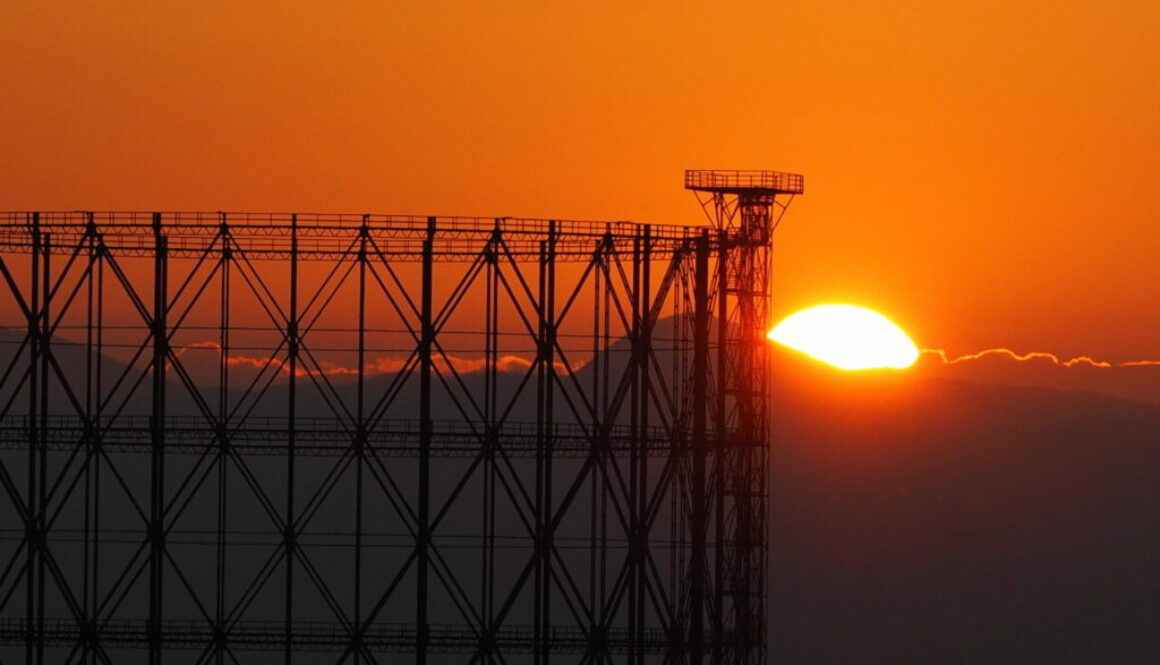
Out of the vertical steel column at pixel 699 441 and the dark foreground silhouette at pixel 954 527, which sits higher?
the vertical steel column at pixel 699 441

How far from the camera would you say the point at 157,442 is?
49.0 meters

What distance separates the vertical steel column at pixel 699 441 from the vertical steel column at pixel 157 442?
10.5 m

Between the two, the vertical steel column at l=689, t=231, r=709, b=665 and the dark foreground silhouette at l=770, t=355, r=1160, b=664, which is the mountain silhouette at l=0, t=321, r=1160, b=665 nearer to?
the dark foreground silhouette at l=770, t=355, r=1160, b=664

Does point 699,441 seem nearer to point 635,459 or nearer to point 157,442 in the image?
point 635,459

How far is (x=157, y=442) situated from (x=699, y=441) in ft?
35.0

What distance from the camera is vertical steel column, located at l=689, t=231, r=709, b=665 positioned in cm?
5088

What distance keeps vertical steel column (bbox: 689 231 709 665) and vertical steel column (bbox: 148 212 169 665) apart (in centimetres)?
1047

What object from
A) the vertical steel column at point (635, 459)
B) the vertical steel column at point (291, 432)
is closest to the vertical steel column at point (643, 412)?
the vertical steel column at point (635, 459)

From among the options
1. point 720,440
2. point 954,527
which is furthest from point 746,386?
point 954,527

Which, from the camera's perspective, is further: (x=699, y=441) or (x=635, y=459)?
(x=699, y=441)

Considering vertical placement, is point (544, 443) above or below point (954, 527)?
above

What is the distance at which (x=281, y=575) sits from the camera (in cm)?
10831

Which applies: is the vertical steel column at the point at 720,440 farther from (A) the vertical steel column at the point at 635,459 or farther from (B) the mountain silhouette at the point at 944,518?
(B) the mountain silhouette at the point at 944,518

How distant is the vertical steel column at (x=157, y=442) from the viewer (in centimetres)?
4925
